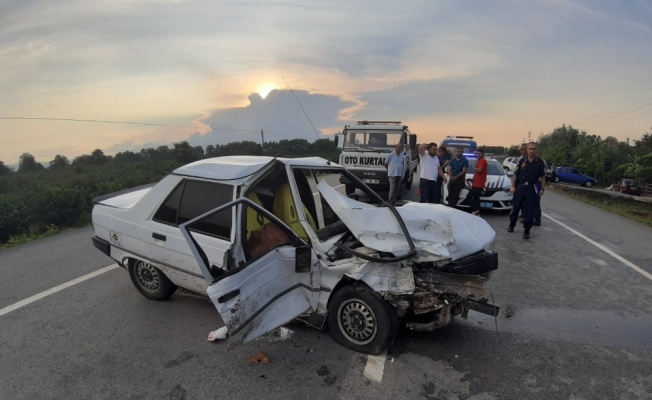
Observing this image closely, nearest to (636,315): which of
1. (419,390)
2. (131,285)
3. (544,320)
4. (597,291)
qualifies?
(597,291)

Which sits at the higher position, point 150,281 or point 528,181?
point 528,181

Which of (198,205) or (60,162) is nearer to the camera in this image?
(198,205)

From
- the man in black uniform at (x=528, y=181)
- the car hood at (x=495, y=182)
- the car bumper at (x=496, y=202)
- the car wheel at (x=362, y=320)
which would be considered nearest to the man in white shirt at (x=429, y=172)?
the car bumper at (x=496, y=202)

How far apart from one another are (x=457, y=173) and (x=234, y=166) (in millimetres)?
6398

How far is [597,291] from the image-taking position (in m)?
5.05

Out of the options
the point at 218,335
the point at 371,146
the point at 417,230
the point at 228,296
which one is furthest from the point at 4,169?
the point at 417,230

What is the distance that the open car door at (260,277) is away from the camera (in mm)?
3037

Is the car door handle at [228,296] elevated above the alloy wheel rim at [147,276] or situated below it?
above

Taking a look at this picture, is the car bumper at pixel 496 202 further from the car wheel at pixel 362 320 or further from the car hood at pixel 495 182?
the car wheel at pixel 362 320

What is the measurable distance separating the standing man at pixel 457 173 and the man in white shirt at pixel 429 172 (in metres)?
0.22

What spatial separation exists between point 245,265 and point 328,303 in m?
0.88

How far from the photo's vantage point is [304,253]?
3350 mm

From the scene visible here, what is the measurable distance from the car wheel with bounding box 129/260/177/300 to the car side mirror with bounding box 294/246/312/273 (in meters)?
1.86

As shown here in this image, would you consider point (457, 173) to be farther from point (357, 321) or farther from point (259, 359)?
point (259, 359)
